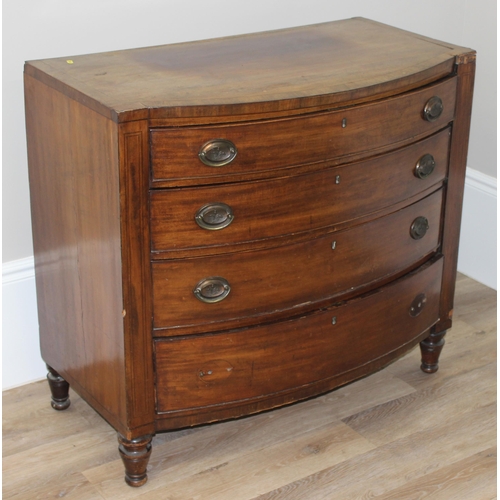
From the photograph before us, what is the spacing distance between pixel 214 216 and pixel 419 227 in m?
0.61

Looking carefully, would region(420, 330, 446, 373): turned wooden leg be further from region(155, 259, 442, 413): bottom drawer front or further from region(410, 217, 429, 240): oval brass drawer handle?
region(410, 217, 429, 240): oval brass drawer handle

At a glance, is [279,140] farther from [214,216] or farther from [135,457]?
[135,457]

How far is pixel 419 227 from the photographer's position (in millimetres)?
2205

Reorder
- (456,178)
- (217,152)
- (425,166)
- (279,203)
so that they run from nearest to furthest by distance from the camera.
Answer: (217,152), (279,203), (425,166), (456,178)

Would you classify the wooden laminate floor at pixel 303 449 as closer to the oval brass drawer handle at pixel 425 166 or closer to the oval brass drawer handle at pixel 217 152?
the oval brass drawer handle at pixel 425 166

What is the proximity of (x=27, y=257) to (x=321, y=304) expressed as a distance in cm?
81

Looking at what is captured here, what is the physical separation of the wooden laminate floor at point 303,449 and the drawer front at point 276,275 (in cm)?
42

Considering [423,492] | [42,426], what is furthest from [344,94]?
[42,426]

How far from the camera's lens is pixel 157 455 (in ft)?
7.31

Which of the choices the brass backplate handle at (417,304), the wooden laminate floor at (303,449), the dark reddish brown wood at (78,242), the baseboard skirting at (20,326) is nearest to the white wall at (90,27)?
the baseboard skirting at (20,326)

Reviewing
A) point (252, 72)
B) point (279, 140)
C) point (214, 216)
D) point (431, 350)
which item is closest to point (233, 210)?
point (214, 216)

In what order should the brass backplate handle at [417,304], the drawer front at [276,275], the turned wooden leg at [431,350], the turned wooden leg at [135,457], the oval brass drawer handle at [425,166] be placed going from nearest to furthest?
the drawer front at [276,275]
the turned wooden leg at [135,457]
the oval brass drawer handle at [425,166]
the brass backplate handle at [417,304]
the turned wooden leg at [431,350]

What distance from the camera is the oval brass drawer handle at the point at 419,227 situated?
220 cm

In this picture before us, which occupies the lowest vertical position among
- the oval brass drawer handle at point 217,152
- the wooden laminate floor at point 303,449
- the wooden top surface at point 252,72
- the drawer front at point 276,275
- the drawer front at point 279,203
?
the wooden laminate floor at point 303,449
